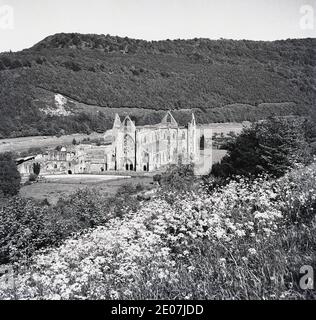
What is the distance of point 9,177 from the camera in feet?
139

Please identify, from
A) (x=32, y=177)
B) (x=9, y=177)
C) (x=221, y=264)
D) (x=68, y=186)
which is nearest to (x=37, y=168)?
(x=32, y=177)

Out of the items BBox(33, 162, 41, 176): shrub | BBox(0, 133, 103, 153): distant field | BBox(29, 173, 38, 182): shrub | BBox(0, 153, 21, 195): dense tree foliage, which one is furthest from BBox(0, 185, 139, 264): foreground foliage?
BBox(0, 133, 103, 153): distant field

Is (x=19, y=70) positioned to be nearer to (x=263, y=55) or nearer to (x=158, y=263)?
(x=263, y=55)

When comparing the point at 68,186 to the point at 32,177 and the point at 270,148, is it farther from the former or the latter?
the point at 270,148

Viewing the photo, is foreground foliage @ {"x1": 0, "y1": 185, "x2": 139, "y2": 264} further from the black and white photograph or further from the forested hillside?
the forested hillside

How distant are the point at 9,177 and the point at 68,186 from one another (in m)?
7.67

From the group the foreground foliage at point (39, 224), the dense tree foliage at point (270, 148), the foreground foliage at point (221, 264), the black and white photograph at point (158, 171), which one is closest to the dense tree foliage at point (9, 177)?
the black and white photograph at point (158, 171)

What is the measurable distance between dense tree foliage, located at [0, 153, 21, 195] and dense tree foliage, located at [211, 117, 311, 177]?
21.8 m

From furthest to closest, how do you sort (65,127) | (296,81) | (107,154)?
(296,81)
(65,127)
(107,154)

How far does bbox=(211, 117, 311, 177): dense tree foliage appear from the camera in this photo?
16625mm
